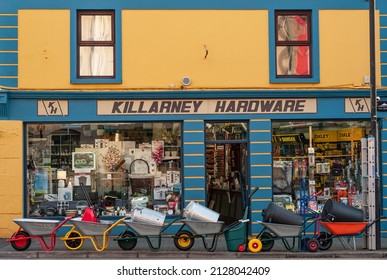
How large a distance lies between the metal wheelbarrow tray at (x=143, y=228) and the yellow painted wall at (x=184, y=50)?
3998mm

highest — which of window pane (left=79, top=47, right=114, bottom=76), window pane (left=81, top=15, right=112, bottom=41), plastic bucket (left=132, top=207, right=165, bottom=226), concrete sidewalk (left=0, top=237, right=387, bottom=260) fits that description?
window pane (left=81, top=15, right=112, bottom=41)

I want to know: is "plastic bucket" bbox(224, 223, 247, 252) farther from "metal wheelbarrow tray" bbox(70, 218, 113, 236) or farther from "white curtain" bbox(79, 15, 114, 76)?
"white curtain" bbox(79, 15, 114, 76)

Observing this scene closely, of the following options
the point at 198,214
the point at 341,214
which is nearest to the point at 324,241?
the point at 341,214

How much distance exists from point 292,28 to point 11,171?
806cm

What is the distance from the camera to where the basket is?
49.1 feet

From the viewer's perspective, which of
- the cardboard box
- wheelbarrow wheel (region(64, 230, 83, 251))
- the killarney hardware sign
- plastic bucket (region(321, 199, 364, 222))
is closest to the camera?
plastic bucket (region(321, 199, 364, 222))

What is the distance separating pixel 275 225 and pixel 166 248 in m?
2.55

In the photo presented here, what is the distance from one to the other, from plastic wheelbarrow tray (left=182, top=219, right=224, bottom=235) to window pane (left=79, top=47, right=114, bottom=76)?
482 cm

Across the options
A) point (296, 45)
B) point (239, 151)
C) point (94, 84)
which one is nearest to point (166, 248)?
point (239, 151)

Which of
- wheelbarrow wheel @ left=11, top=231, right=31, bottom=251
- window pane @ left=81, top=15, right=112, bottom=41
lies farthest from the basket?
wheelbarrow wheel @ left=11, top=231, right=31, bottom=251

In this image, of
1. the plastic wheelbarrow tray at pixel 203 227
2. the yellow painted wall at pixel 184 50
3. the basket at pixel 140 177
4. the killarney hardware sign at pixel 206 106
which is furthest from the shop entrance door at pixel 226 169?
the plastic wheelbarrow tray at pixel 203 227

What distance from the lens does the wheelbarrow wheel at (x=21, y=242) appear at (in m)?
12.3

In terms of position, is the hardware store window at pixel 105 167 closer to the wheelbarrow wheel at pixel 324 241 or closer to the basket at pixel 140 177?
the basket at pixel 140 177

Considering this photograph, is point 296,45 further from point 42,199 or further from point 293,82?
point 42,199
